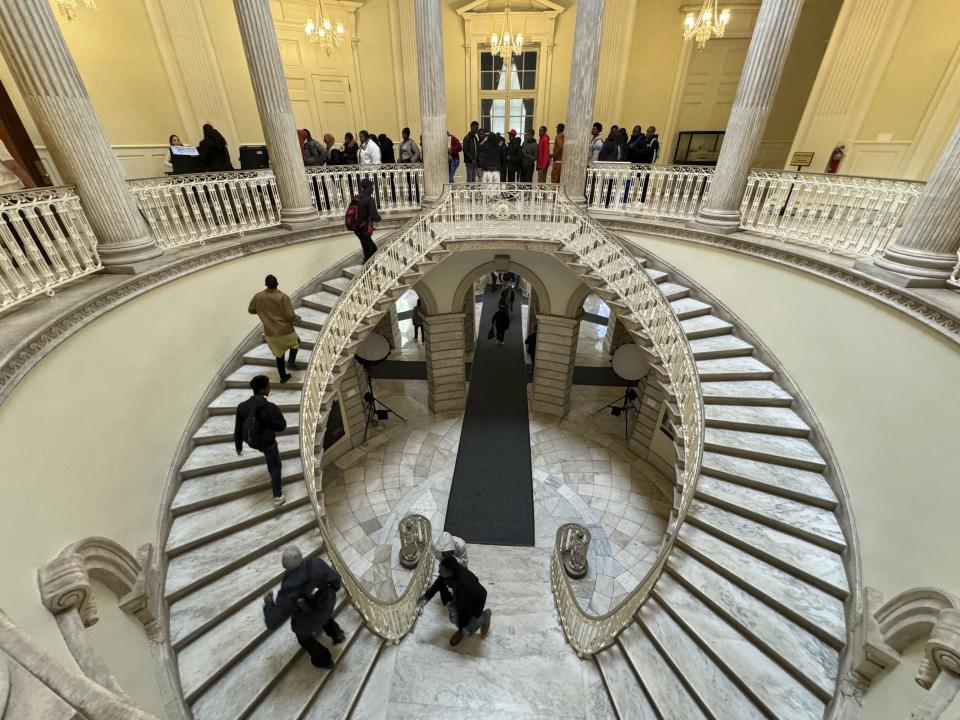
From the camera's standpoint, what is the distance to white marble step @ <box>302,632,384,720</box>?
3.98 meters

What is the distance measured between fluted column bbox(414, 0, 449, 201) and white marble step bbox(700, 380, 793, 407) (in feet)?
20.6

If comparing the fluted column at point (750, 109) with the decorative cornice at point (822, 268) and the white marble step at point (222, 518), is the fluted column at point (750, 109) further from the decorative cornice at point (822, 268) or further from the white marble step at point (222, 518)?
the white marble step at point (222, 518)

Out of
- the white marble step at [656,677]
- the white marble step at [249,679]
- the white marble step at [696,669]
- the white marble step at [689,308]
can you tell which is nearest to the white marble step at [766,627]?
the white marble step at [696,669]

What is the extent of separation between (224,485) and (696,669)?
18.0 ft

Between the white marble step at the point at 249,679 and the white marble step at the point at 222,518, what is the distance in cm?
105

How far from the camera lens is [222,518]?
Result: 15.9 ft

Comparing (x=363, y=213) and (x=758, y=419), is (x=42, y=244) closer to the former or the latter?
(x=363, y=213)

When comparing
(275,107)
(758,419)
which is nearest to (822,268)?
(758,419)

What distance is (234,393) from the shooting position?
20.1 feet

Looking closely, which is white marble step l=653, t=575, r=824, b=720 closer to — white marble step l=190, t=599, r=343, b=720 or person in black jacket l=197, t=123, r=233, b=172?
white marble step l=190, t=599, r=343, b=720

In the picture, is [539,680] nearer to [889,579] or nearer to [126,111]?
[889,579]

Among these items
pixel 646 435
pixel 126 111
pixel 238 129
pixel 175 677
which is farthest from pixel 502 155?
pixel 175 677

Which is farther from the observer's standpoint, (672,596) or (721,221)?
(721,221)

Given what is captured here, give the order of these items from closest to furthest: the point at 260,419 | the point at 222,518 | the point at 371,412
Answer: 1. the point at 260,419
2. the point at 222,518
3. the point at 371,412
